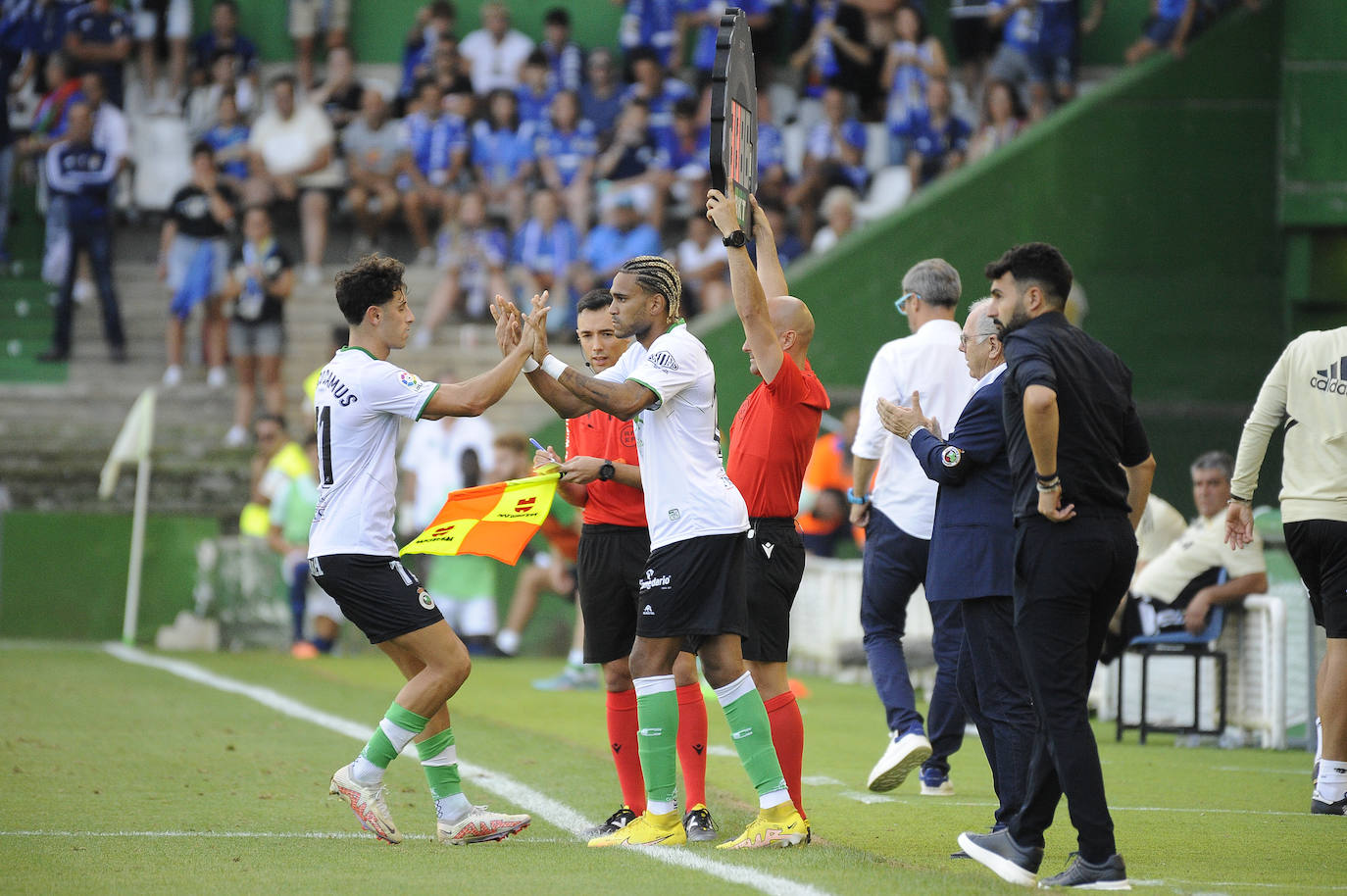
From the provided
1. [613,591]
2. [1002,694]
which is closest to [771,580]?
[613,591]

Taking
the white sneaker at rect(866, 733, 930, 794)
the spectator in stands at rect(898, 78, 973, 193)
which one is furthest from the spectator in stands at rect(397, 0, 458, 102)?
the white sneaker at rect(866, 733, 930, 794)

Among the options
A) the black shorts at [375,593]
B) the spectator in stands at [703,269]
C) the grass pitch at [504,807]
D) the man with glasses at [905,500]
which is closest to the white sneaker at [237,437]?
the spectator in stands at [703,269]

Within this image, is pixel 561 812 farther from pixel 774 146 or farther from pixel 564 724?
pixel 774 146

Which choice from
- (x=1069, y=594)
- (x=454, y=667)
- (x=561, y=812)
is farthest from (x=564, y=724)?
(x=1069, y=594)

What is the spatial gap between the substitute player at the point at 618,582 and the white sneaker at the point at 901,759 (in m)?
1.28

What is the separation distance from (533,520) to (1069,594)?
2460 mm

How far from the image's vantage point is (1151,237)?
17312 mm

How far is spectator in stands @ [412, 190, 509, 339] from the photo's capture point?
19938 mm

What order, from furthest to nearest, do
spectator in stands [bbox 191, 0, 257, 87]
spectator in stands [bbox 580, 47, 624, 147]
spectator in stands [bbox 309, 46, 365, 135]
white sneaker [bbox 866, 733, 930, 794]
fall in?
spectator in stands [bbox 191, 0, 257, 87] → spectator in stands [bbox 309, 46, 365, 135] → spectator in stands [bbox 580, 47, 624, 147] → white sneaker [bbox 866, 733, 930, 794]

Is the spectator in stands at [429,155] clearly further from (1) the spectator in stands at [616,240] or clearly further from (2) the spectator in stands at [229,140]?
(1) the spectator in stands at [616,240]

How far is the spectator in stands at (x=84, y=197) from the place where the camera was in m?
20.3

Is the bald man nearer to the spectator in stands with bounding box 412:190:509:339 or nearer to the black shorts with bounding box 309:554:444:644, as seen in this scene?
the black shorts with bounding box 309:554:444:644

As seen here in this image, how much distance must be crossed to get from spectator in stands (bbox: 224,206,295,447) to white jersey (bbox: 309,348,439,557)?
12721 millimetres

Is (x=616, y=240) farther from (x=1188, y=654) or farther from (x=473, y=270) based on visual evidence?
(x=1188, y=654)
